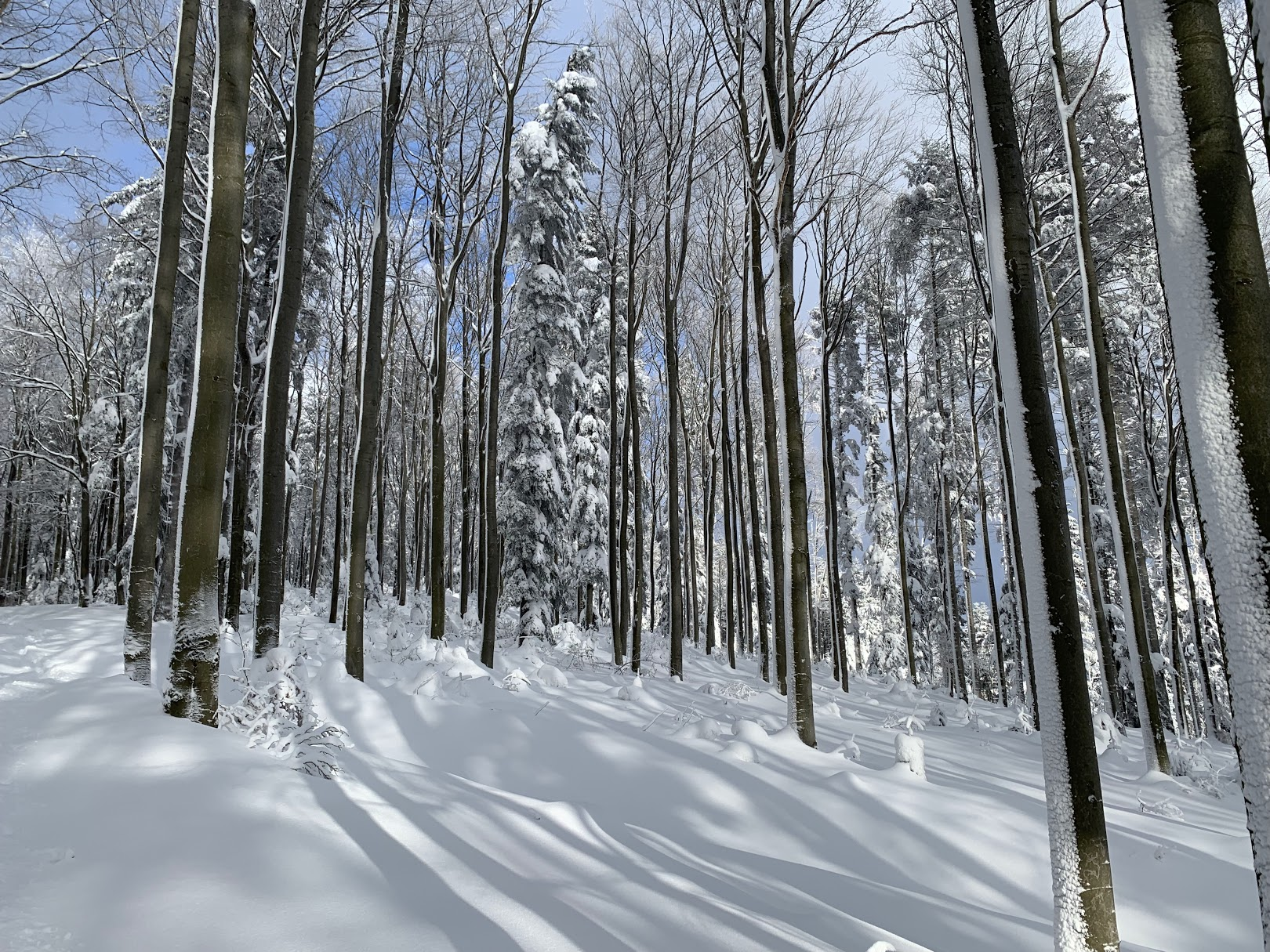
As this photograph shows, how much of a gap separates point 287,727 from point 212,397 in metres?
2.28

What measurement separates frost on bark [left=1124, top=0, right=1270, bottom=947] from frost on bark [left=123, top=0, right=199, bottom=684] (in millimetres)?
7691

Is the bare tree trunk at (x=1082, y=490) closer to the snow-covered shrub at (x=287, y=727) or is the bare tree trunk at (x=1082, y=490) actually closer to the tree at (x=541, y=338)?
the snow-covered shrub at (x=287, y=727)

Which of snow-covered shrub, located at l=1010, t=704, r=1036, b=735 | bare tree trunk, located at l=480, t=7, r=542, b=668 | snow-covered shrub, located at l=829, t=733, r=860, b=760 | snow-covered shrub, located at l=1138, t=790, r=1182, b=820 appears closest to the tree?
bare tree trunk, located at l=480, t=7, r=542, b=668

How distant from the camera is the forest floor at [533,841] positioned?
2203mm

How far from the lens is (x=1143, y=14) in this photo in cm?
189

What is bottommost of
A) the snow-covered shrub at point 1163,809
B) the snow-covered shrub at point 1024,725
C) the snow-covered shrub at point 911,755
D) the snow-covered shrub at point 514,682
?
the snow-covered shrub at point 1024,725

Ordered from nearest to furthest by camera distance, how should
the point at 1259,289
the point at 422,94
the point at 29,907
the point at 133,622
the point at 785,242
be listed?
the point at 1259,289 → the point at 29,907 → the point at 133,622 → the point at 785,242 → the point at 422,94

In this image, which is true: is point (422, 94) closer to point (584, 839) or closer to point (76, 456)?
point (584, 839)

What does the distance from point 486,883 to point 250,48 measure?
569 cm

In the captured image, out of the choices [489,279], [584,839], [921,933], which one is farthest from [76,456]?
[921,933]

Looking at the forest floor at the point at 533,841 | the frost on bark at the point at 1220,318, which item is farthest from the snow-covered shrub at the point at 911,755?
the frost on bark at the point at 1220,318

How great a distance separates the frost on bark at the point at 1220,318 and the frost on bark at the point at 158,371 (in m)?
7.69

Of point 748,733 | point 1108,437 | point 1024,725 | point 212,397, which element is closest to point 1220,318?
point 748,733

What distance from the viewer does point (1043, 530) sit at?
277cm
